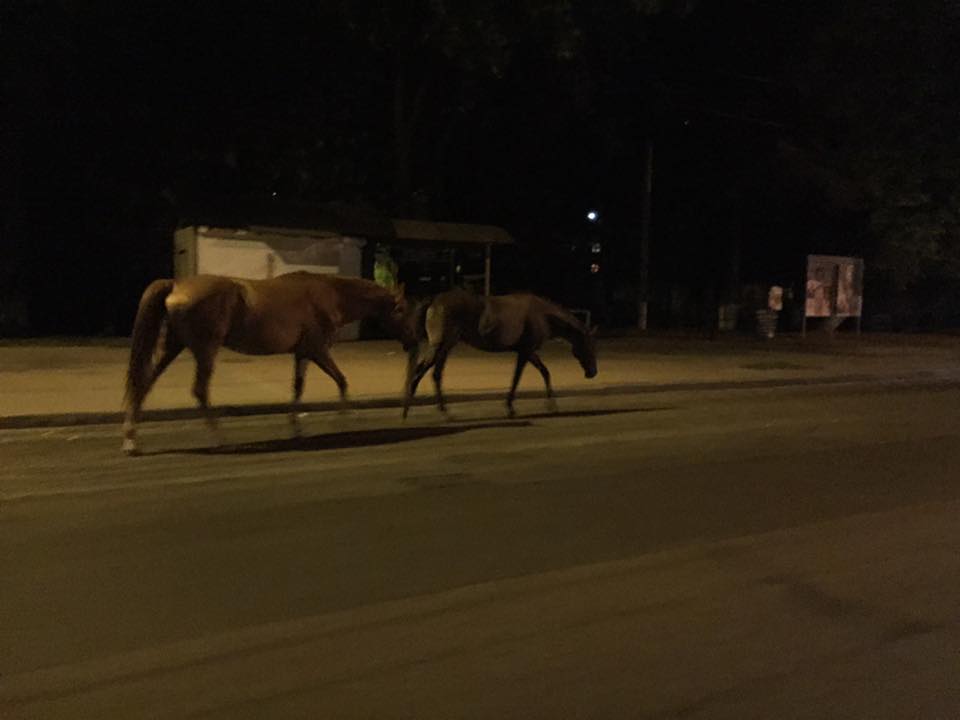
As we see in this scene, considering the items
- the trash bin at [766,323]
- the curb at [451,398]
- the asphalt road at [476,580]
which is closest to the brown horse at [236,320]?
the asphalt road at [476,580]

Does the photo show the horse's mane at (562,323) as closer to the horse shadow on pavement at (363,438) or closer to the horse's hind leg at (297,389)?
the horse shadow on pavement at (363,438)

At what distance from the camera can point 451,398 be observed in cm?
1639

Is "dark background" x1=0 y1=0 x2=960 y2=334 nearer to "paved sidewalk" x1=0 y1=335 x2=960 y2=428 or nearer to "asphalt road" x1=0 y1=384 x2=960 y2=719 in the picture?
"paved sidewalk" x1=0 y1=335 x2=960 y2=428

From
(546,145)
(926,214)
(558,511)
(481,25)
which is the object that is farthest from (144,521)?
(926,214)

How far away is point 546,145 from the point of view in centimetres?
3478

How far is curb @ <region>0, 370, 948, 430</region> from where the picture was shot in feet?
43.8

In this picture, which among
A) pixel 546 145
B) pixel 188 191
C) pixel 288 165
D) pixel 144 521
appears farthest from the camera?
pixel 546 145

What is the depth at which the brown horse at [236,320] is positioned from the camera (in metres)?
11.3

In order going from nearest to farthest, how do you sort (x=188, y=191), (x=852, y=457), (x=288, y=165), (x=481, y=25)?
(x=852, y=457), (x=481, y=25), (x=188, y=191), (x=288, y=165)

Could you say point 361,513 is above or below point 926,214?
below

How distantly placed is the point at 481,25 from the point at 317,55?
6282 mm

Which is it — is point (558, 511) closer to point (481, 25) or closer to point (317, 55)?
point (481, 25)

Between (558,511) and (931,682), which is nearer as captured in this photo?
(931,682)

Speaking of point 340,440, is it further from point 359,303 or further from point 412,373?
point 412,373
